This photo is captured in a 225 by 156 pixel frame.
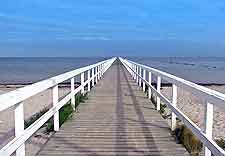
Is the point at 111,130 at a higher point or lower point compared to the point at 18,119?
lower

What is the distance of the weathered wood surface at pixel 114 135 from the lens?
6332 millimetres

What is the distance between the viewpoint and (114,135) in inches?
293

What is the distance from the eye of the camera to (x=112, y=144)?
6758 mm

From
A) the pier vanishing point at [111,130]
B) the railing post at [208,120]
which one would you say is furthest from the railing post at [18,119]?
the railing post at [208,120]

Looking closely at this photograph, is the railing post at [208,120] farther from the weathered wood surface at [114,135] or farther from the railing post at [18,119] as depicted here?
the railing post at [18,119]

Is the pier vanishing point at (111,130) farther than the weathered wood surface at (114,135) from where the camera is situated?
No

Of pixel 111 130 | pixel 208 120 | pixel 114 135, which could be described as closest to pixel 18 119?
pixel 208 120

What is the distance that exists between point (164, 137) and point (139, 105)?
4.64 meters

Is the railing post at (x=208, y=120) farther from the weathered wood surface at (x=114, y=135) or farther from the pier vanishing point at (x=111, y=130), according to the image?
the weathered wood surface at (x=114, y=135)

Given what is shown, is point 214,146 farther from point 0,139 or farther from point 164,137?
point 0,139

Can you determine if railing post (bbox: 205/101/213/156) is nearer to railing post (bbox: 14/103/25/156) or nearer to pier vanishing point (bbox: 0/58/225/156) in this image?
pier vanishing point (bbox: 0/58/225/156)

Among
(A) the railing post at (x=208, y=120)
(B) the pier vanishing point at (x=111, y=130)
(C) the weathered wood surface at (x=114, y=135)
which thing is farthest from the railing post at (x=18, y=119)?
(A) the railing post at (x=208, y=120)

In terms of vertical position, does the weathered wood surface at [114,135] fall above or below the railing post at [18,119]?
below

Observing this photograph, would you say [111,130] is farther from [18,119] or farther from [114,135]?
[18,119]
